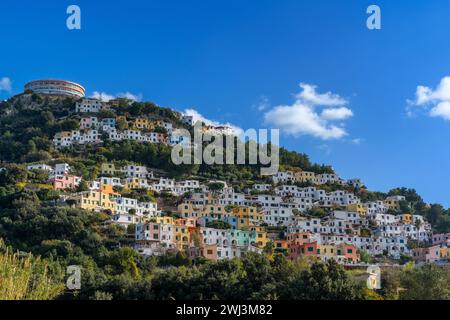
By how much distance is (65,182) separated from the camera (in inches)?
2763

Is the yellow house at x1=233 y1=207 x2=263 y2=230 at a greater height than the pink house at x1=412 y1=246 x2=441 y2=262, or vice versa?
the yellow house at x1=233 y1=207 x2=263 y2=230

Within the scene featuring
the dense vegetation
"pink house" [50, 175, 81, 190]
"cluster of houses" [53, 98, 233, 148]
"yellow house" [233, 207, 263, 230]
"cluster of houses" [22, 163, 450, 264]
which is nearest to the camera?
the dense vegetation

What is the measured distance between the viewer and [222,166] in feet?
286

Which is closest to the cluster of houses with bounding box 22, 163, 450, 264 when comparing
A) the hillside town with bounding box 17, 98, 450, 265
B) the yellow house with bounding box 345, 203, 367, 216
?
the yellow house with bounding box 345, 203, 367, 216

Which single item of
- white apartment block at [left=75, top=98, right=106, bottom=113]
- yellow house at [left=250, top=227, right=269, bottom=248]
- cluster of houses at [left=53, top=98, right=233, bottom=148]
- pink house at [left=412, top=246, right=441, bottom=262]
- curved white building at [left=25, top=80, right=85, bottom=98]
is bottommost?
pink house at [left=412, top=246, right=441, bottom=262]

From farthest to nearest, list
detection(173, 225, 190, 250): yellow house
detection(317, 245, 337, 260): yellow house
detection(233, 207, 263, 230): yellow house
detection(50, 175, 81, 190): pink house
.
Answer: detection(233, 207, 263, 230): yellow house → detection(50, 175, 81, 190): pink house → detection(173, 225, 190, 250): yellow house → detection(317, 245, 337, 260): yellow house

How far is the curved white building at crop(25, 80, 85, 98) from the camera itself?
11038 cm

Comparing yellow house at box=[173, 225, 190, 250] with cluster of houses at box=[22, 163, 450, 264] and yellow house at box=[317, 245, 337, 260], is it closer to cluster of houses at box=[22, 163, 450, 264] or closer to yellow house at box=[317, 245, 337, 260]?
cluster of houses at box=[22, 163, 450, 264]

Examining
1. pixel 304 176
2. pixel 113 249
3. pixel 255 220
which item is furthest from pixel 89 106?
pixel 113 249

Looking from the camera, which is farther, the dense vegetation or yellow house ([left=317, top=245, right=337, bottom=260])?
yellow house ([left=317, top=245, right=337, bottom=260])

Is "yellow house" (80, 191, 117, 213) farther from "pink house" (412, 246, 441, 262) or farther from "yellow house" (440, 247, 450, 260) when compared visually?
"yellow house" (440, 247, 450, 260)

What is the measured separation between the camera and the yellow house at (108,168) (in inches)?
3098
